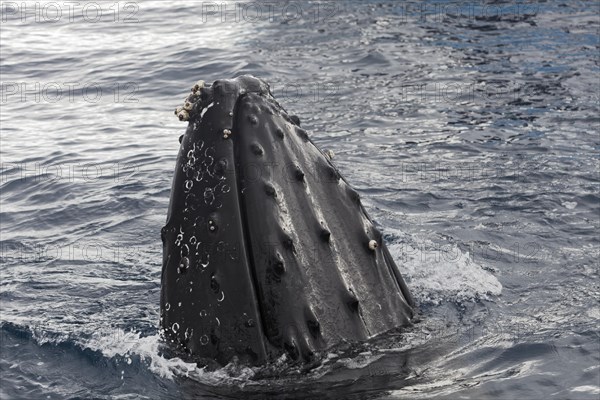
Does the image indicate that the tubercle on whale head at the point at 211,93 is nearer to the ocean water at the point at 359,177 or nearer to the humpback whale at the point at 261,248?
the humpback whale at the point at 261,248

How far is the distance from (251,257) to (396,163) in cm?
747

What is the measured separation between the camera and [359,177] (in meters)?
12.8

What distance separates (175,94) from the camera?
718 inches

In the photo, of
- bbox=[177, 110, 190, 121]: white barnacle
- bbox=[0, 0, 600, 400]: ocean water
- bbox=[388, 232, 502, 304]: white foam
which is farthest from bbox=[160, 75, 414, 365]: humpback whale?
bbox=[388, 232, 502, 304]: white foam

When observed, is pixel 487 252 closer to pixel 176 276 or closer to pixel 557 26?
pixel 176 276

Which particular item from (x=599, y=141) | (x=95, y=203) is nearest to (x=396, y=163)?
(x=599, y=141)

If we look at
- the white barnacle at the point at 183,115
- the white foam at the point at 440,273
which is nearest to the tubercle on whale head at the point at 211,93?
the white barnacle at the point at 183,115

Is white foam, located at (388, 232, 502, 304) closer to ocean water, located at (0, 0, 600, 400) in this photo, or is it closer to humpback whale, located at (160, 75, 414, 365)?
ocean water, located at (0, 0, 600, 400)

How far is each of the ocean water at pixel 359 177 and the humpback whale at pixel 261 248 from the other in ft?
0.71

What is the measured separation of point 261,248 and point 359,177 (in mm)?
6835

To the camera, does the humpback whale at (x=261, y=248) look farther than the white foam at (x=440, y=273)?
No

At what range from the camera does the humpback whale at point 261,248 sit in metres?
6.01

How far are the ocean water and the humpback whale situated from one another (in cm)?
22

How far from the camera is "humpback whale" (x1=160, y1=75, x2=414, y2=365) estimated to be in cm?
601
